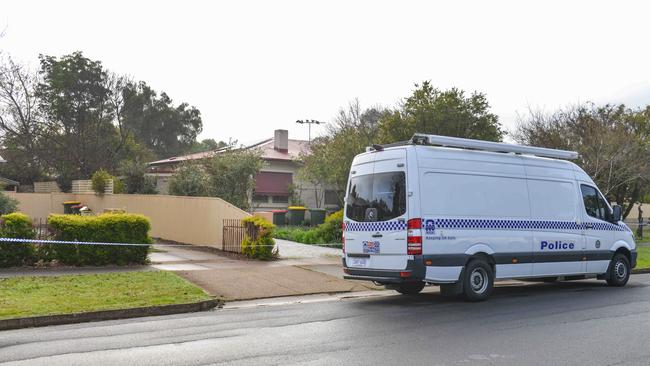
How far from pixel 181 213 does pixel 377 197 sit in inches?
470

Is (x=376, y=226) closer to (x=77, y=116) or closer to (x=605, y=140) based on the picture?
(x=605, y=140)

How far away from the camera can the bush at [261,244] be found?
1588 centimetres

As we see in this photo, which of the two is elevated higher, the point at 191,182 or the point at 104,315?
the point at 191,182

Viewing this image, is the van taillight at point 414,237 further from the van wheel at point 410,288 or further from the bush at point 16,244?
the bush at point 16,244

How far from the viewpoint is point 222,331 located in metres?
8.02

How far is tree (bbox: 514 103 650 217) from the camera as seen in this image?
22797 millimetres

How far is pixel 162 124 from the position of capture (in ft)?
209

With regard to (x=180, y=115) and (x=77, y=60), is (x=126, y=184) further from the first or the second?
(x=180, y=115)

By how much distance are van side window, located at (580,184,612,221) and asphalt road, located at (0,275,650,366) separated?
2.85m

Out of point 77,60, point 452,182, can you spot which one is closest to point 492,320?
point 452,182

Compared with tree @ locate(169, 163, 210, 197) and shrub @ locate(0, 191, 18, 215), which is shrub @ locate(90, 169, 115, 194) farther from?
shrub @ locate(0, 191, 18, 215)

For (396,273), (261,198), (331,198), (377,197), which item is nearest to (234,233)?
(377,197)

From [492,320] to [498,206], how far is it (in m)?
2.93

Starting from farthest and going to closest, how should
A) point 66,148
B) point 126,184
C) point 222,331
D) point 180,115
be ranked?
point 180,115 < point 66,148 < point 126,184 < point 222,331
